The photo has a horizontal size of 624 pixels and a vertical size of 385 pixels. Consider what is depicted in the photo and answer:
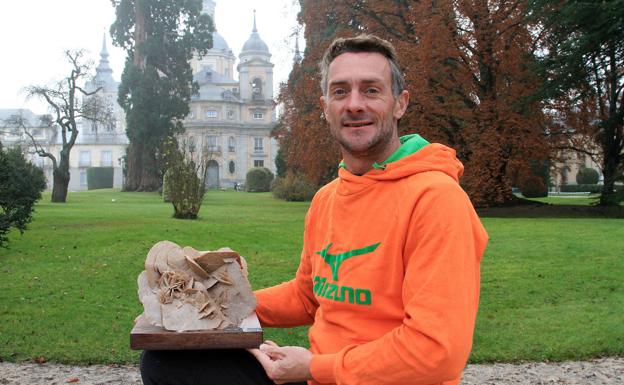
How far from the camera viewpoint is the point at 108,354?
5.07m

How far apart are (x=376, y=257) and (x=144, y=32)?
129 feet

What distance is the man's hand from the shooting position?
1911 mm

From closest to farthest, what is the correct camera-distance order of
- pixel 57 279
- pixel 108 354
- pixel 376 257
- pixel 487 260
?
pixel 376 257 → pixel 108 354 → pixel 57 279 → pixel 487 260

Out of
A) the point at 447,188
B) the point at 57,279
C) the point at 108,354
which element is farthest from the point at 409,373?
the point at 57,279

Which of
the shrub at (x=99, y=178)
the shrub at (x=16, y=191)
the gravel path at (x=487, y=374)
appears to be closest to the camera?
the gravel path at (x=487, y=374)

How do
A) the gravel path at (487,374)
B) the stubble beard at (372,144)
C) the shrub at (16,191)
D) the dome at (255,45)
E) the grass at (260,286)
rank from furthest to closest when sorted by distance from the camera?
the dome at (255,45), the shrub at (16,191), the grass at (260,286), the gravel path at (487,374), the stubble beard at (372,144)

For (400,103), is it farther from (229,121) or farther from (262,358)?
(229,121)

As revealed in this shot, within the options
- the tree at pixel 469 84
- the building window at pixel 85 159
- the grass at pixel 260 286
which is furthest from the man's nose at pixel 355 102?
the building window at pixel 85 159

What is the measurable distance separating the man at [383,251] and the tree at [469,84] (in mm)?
16204

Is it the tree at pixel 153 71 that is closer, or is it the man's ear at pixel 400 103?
the man's ear at pixel 400 103

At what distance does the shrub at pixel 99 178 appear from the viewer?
57759 mm

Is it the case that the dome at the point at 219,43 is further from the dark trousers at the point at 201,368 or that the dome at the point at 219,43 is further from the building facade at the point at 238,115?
the dark trousers at the point at 201,368

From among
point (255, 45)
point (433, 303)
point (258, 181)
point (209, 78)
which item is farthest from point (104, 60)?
point (433, 303)

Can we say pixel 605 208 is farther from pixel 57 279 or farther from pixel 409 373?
pixel 409 373
